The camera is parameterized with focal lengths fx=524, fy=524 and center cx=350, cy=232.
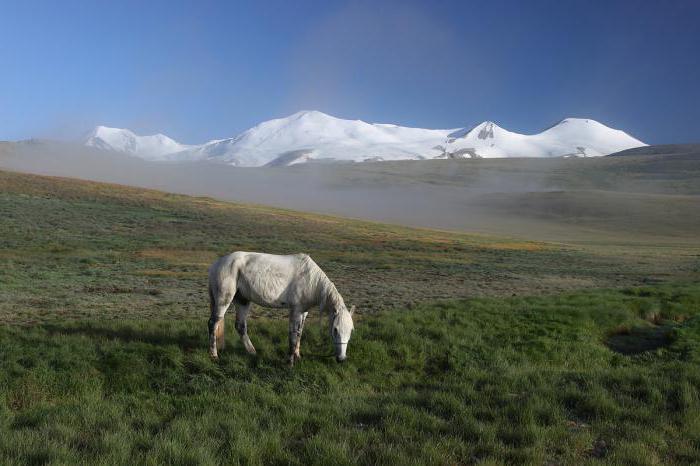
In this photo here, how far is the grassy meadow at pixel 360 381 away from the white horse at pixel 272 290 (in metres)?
0.73

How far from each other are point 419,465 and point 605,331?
41.1 feet

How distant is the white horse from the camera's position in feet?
36.6

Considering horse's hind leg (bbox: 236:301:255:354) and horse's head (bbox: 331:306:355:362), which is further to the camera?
horse's hind leg (bbox: 236:301:255:354)

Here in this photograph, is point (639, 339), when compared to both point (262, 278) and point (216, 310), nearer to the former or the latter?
point (262, 278)

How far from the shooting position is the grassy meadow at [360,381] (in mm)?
6559

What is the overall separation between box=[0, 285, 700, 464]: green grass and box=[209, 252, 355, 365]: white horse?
0.72m

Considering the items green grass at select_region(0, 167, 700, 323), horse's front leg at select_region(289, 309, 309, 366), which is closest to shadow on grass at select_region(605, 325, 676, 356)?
green grass at select_region(0, 167, 700, 323)

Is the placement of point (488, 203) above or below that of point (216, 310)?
above

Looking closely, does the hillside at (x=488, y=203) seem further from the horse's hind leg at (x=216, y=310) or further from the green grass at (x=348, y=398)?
the horse's hind leg at (x=216, y=310)

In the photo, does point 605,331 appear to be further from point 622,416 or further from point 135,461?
point 135,461

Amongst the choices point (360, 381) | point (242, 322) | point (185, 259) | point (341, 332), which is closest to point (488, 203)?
point (185, 259)

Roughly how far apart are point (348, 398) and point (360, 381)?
226cm

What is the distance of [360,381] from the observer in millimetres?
10859

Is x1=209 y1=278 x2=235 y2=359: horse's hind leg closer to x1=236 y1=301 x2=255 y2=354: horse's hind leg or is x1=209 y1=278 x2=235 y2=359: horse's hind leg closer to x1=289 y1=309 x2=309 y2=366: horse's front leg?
x1=236 y1=301 x2=255 y2=354: horse's hind leg
